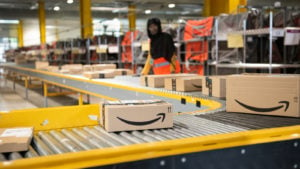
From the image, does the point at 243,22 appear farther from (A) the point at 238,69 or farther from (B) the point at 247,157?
(B) the point at 247,157

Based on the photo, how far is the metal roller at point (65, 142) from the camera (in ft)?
5.20

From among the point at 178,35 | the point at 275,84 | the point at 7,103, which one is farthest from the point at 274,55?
the point at 7,103

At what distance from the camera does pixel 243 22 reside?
716 cm

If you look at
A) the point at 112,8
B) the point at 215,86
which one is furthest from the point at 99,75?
the point at 112,8

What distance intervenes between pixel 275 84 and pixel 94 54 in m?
12.1

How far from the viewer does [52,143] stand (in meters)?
1.69

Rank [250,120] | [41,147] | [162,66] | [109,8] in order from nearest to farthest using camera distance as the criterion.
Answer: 1. [41,147]
2. [250,120]
3. [162,66]
4. [109,8]

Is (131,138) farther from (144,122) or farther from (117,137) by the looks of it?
(144,122)

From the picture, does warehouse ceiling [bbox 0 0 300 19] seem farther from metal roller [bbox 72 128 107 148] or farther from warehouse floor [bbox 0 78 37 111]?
metal roller [bbox 72 128 107 148]

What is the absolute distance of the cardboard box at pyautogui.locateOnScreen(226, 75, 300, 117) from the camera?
86.2 inches

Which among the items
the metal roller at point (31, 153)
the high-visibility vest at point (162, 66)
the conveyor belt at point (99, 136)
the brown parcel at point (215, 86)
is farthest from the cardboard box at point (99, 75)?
the metal roller at point (31, 153)

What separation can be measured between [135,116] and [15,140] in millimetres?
646

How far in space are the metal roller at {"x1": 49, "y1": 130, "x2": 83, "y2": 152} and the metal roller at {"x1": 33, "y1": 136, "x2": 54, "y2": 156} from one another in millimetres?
82

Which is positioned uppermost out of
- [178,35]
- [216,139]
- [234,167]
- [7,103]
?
[178,35]
